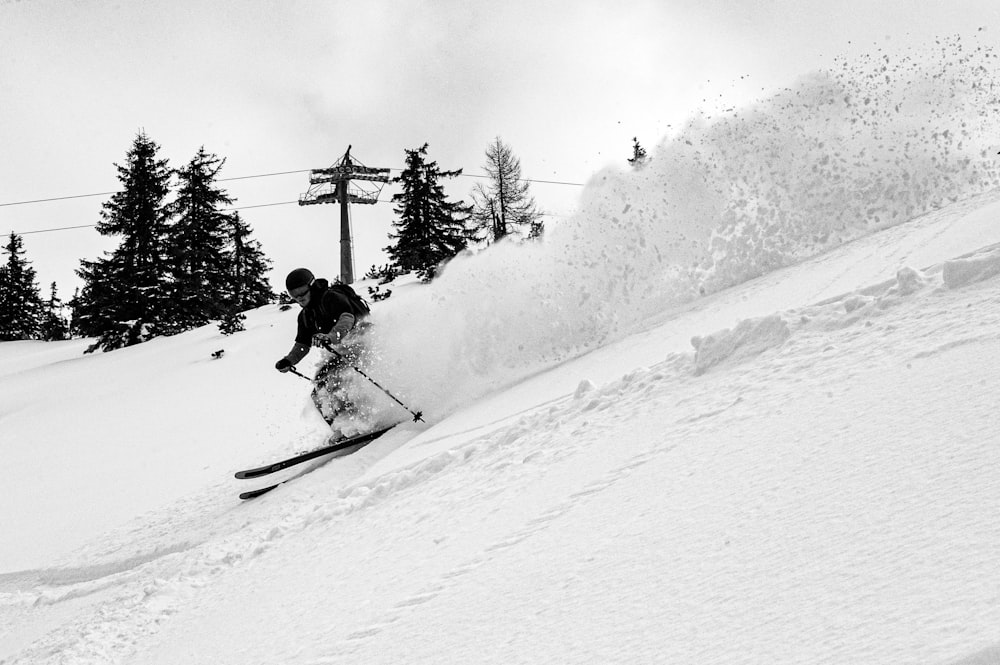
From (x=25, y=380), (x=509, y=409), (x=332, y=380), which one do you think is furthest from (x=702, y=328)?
(x=25, y=380)

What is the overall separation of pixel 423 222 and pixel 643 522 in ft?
114

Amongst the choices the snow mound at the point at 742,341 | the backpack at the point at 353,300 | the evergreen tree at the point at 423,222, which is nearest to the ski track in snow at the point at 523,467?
the snow mound at the point at 742,341

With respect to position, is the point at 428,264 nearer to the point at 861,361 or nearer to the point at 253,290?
the point at 253,290

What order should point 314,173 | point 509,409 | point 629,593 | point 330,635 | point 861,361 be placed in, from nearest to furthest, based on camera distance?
point 629,593 < point 330,635 < point 861,361 < point 509,409 < point 314,173

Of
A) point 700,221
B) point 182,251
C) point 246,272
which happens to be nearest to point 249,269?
point 246,272

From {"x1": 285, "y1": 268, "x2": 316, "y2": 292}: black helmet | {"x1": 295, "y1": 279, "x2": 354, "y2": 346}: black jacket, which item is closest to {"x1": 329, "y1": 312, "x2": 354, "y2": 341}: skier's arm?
{"x1": 295, "y1": 279, "x2": 354, "y2": 346}: black jacket

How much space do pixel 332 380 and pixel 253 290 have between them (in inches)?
1543

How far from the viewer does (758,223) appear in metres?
9.99

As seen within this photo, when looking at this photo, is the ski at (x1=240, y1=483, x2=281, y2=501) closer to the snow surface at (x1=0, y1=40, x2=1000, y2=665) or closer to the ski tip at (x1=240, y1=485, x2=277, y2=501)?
the ski tip at (x1=240, y1=485, x2=277, y2=501)

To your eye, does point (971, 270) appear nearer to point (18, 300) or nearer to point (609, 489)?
point (609, 489)

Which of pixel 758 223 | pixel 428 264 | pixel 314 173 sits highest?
pixel 314 173

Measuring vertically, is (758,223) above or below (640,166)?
below

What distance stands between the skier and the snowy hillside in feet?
3.22

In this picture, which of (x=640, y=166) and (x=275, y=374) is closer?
(x=640, y=166)
